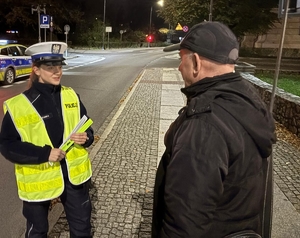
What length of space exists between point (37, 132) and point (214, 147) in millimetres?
1509

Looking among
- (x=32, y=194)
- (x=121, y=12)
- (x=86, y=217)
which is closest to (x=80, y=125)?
(x=32, y=194)

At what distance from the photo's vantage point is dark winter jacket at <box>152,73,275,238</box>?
4.64 ft

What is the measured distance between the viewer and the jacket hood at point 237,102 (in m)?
1.47

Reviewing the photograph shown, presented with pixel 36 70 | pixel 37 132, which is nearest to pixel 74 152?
pixel 37 132

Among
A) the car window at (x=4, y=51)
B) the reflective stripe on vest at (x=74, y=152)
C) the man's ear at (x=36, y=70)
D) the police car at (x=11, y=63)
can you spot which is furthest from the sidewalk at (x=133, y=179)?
the car window at (x=4, y=51)

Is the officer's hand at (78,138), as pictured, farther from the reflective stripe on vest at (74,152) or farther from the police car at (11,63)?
the police car at (11,63)

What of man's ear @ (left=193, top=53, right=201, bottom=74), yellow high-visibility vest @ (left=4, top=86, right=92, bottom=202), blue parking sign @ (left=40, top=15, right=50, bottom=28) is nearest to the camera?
man's ear @ (left=193, top=53, right=201, bottom=74)

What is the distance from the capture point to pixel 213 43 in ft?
4.93

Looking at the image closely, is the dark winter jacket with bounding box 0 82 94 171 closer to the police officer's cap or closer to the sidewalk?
the police officer's cap

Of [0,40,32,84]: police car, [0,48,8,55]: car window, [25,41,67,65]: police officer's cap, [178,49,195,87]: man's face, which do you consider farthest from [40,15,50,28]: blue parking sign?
[178,49,195,87]: man's face

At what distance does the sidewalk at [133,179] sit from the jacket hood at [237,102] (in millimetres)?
2212

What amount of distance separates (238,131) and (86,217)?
177 cm

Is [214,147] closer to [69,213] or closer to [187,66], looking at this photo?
[187,66]

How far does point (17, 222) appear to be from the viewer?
3744 mm
